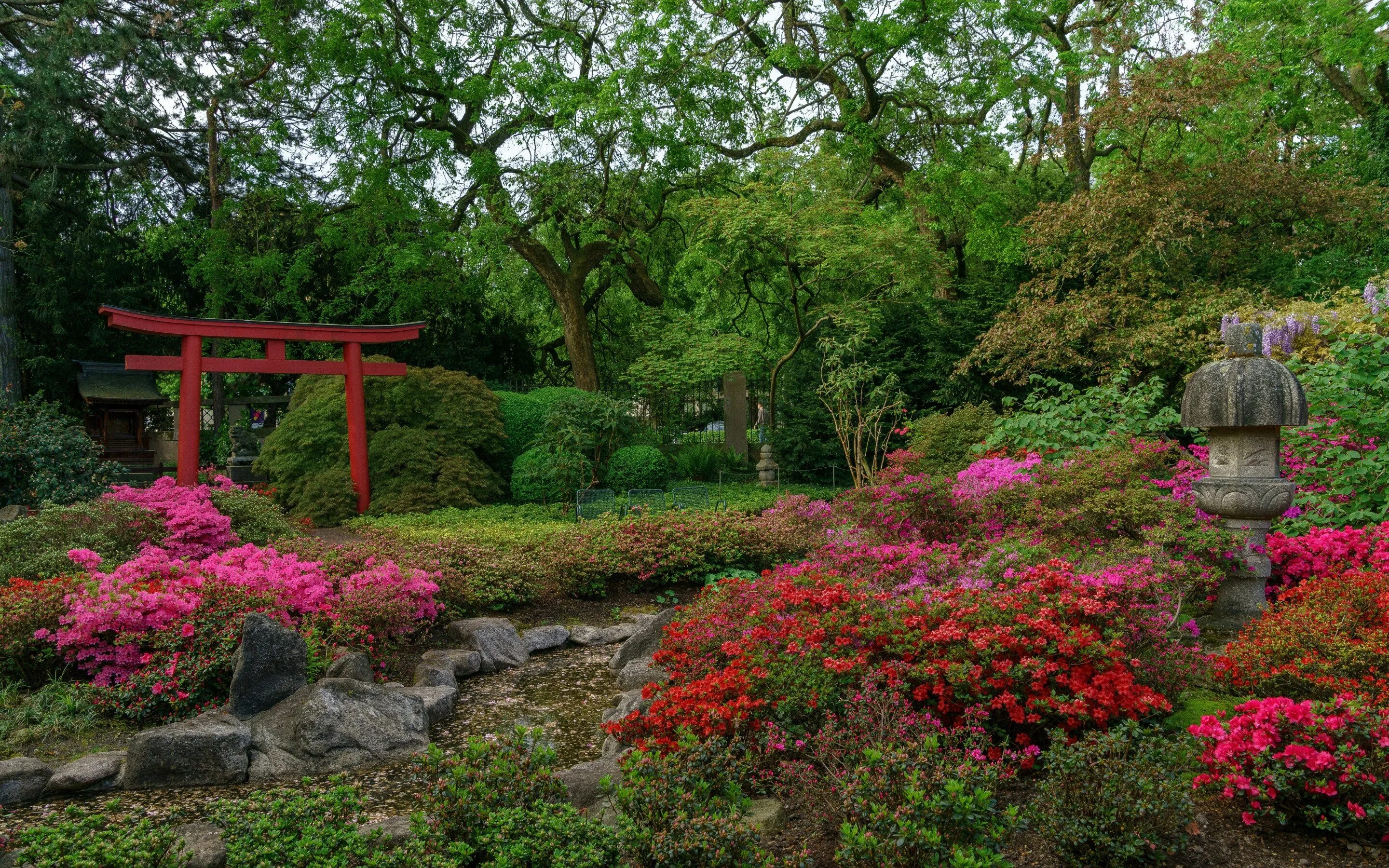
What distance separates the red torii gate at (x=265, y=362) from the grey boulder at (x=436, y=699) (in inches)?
279

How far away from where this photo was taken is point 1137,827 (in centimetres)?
271

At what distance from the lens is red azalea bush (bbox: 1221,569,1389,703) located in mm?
3428

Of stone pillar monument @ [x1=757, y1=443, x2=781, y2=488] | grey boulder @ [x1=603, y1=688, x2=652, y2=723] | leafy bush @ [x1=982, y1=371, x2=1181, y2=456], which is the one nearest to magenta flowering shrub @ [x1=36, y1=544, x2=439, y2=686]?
grey boulder @ [x1=603, y1=688, x2=652, y2=723]

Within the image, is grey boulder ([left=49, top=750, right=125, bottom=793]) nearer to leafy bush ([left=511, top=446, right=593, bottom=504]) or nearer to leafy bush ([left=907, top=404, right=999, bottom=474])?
leafy bush ([left=907, top=404, right=999, bottom=474])

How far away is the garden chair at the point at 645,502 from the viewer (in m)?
9.41

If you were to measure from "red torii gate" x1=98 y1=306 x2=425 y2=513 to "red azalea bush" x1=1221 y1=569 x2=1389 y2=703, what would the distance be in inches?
416

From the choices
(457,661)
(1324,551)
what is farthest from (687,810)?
(1324,551)

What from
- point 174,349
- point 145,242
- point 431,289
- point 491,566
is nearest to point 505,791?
point 491,566

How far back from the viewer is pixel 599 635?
6.80 metres

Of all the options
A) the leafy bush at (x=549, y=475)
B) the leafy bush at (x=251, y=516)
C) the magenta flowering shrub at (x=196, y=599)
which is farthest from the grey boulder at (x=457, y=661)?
the leafy bush at (x=549, y=475)

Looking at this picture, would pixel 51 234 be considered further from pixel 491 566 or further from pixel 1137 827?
pixel 1137 827

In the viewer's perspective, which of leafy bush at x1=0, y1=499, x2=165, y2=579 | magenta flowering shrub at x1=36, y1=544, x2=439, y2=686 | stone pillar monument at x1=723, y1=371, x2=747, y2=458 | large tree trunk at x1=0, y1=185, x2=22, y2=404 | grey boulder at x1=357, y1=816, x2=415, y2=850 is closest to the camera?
grey boulder at x1=357, y1=816, x2=415, y2=850

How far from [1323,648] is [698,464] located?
10908 mm

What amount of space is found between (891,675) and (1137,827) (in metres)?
1.12
